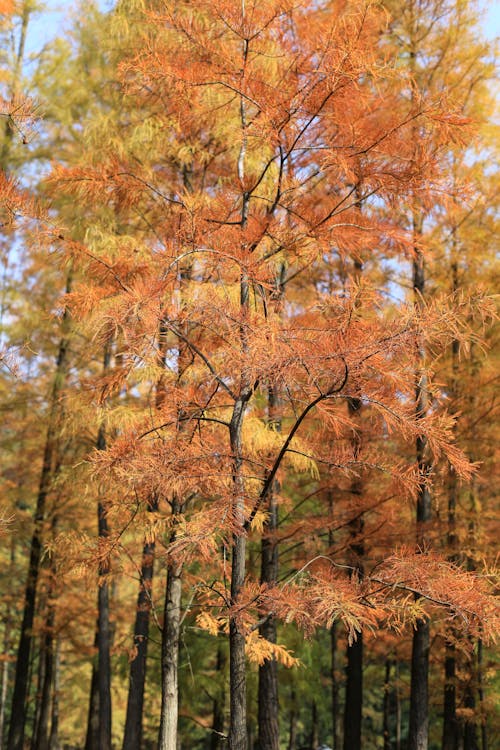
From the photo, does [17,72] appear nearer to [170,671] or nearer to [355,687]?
[170,671]

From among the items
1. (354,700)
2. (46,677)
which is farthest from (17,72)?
(46,677)

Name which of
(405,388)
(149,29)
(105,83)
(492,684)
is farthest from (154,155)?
(492,684)

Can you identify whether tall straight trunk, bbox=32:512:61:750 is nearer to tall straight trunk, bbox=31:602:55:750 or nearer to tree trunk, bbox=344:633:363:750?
tall straight trunk, bbox=31:602:55:750

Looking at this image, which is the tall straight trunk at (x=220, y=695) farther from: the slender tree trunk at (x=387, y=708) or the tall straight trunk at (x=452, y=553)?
the tall straight trunk at (x=452, y=553)

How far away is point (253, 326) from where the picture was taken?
4.77m

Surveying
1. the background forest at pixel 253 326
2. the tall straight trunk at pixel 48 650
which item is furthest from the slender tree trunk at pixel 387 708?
the tall straight trunk at pixel 48 650

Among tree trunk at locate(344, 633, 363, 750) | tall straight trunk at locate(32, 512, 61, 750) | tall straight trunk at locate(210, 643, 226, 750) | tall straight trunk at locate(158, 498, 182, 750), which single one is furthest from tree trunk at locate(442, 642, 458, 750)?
tall straight trunk at locate(32, 512, 61, 750)

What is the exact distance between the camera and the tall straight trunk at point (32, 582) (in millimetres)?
12008

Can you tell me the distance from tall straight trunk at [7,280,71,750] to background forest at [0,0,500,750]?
0.06m

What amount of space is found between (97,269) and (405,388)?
9.50ft

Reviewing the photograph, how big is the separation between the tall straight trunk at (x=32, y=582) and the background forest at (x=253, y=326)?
0.20 feet

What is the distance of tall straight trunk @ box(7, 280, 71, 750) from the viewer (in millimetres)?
12008

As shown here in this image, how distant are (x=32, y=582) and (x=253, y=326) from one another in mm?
10015

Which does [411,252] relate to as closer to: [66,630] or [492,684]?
[492,684]
